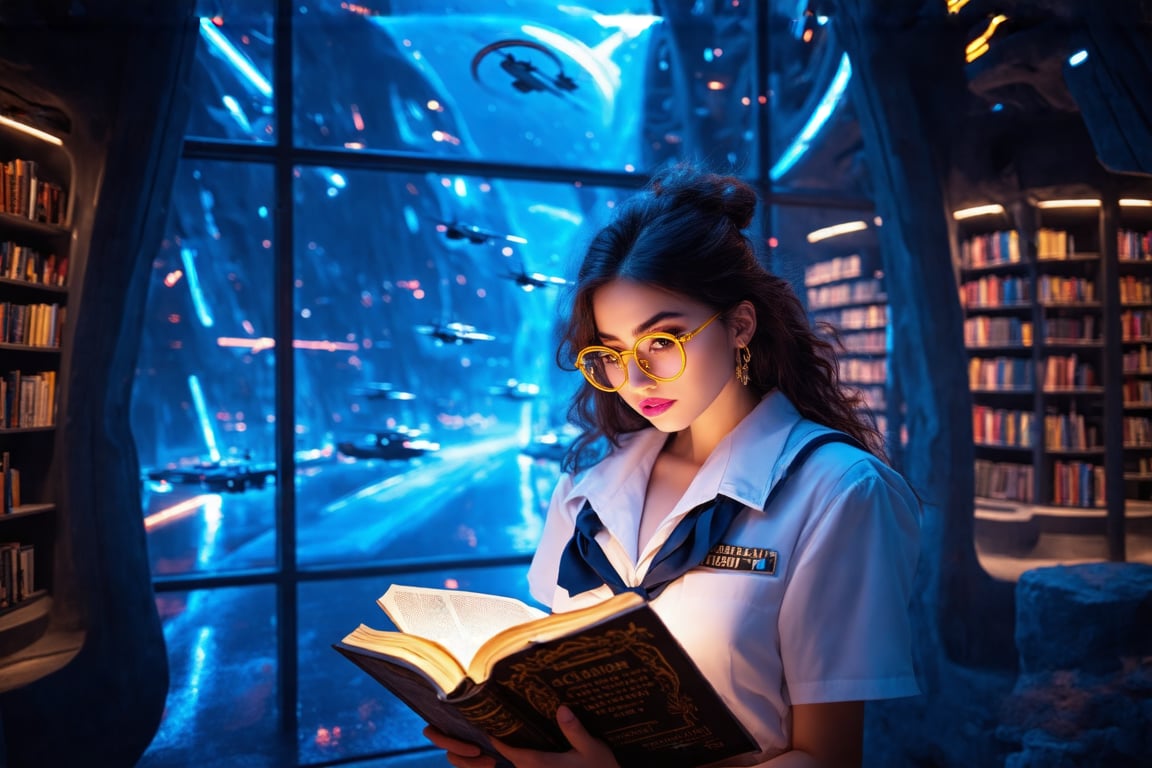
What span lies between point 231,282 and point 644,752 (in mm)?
3363

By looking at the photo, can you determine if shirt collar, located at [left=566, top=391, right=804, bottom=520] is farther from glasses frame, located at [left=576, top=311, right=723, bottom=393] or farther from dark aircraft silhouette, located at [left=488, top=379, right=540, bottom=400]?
dark aircraft silhouette, located at [left=488, top=379, right=540, bottom=400]

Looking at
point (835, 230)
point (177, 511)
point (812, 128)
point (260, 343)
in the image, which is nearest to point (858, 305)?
point (835, 230)

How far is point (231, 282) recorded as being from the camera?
3732mm

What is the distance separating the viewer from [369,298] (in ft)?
13.1

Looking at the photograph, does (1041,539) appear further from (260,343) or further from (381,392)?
(260,343)

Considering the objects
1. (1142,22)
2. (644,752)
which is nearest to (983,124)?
(1142,22)

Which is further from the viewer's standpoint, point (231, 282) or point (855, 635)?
point (231, 282)

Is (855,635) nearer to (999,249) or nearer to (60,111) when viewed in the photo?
(999,249)

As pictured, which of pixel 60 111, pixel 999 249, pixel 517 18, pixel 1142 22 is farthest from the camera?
pixel 517 18

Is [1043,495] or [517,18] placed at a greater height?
[517,18]

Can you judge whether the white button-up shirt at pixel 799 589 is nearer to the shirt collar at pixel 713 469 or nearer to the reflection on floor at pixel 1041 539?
the shirt collar at pixel 713 469

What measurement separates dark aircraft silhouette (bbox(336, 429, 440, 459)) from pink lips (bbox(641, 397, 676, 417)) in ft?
9.78

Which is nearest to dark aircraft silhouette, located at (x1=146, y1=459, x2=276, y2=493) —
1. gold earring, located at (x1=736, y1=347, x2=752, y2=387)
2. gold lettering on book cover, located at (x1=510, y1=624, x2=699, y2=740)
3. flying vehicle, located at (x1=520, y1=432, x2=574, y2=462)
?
flying vehicle, located at (x1=520, y1=432, x2=574, y2=462)

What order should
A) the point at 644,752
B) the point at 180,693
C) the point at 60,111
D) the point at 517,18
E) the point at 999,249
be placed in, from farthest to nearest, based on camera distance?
the point at 517,18 < the point at 180,693 < the point at 999,249 < the point at 60,111 < the point at 644,752
